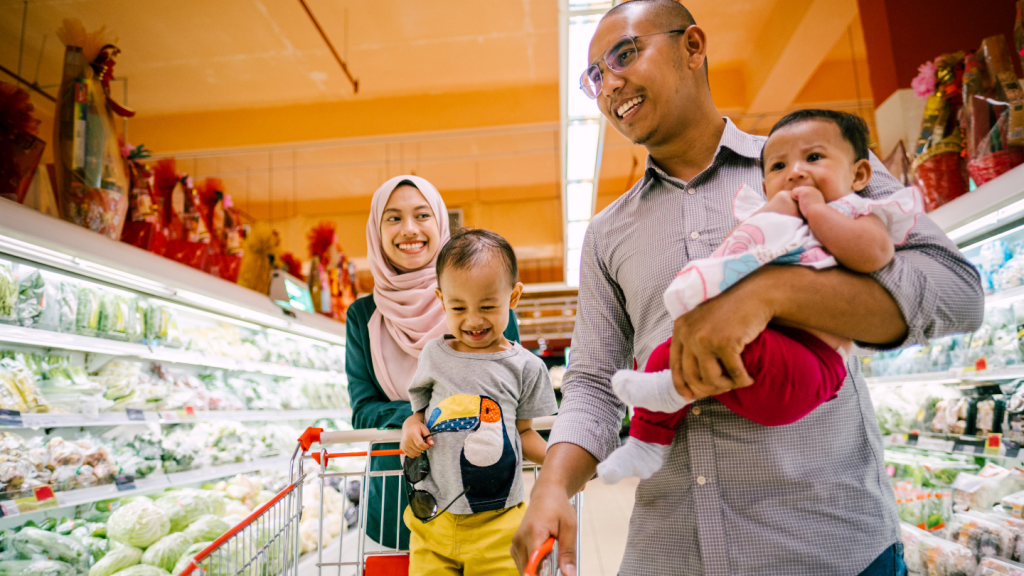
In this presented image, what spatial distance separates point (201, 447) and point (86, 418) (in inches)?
38.6

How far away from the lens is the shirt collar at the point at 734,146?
3.95 feet

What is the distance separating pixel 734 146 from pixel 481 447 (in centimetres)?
93

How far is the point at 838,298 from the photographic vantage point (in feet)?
2.74

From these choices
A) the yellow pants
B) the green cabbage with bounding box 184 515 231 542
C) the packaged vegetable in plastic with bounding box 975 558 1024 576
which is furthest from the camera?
the green cabbage with bounding box 184 515 231 542

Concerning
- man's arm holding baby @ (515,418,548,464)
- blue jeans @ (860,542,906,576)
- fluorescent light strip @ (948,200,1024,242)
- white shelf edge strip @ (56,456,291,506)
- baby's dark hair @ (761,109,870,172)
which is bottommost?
white shelf edge strip @ (56,456,291,506)

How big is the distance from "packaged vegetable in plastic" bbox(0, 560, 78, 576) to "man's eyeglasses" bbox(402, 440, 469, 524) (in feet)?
6.39

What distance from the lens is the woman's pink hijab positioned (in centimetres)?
204

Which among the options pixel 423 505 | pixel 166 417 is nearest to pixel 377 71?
pixel 166 417

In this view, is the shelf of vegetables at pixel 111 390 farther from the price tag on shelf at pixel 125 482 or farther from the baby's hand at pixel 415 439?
the baby's hand at pixel 415 439

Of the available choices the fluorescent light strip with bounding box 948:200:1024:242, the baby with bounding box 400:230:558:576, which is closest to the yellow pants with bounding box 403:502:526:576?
the baby with bounding box 400:230:558:576

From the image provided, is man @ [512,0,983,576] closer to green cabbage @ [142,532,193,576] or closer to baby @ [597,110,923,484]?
baby @ [597,110,923,484]

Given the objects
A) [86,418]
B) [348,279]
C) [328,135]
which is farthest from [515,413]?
[328,135]

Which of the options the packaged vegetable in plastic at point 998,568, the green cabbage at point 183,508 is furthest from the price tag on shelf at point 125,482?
the packaged vegetable in plastic at point 998,568

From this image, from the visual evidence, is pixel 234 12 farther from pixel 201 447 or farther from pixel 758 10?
pixel 758 10
